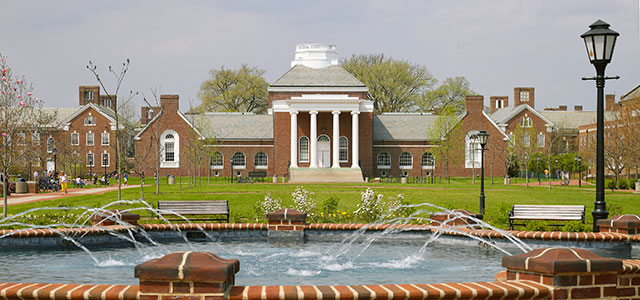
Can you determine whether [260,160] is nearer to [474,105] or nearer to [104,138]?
[474,105]

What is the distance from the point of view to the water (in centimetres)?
913

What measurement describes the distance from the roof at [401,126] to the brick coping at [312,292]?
59502 millimetres

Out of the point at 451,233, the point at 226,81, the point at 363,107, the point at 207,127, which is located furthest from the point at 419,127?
the point at 451,233

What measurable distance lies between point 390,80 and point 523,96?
24034 millimetres

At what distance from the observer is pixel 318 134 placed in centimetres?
6216

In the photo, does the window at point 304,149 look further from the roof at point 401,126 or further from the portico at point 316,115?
the roof at point 401,126

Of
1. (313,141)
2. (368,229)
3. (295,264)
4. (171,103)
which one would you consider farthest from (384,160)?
(295,264)

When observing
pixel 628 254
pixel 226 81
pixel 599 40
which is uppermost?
pixel 226 81

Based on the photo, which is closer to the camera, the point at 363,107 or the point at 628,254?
the point at 628,254

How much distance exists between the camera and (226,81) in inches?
3474

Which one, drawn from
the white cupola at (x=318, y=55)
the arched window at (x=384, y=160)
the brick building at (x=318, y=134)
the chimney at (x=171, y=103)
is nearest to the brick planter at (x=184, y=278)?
the brick building at (x=318, y=134)

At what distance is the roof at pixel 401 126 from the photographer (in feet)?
216

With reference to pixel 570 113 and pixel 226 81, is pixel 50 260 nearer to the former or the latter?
pixel 226 81

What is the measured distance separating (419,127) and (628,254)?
5582 cm
